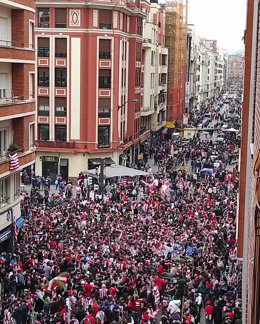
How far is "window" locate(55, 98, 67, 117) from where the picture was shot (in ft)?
169

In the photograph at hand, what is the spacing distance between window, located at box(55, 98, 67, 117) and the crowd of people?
12.9 meters

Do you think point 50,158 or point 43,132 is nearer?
point 50,158

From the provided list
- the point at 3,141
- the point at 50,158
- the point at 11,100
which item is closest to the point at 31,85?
the point at 11,100

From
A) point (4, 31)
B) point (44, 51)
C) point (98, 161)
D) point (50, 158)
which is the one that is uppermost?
point (44, 51)

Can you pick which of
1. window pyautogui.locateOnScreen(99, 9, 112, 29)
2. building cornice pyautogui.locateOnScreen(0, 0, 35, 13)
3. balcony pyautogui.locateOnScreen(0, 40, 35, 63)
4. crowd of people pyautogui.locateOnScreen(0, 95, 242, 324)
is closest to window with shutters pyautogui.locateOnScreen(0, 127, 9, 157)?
balcony pyautogui.locateOnScreen(0, 40, 35, 63)

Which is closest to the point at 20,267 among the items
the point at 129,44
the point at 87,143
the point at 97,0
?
the point at 87,143

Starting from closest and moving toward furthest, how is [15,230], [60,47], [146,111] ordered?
[15,230], [60,47], [146,111]

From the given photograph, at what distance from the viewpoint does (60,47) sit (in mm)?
50500

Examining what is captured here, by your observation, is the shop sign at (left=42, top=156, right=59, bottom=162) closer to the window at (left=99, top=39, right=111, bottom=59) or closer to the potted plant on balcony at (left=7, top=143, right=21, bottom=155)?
the window at (left=99, top=39, right=111, bottom=59)

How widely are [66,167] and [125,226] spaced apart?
72.8 feet

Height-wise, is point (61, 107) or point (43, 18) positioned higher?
point (43, 18)

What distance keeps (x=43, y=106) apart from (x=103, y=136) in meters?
5.82

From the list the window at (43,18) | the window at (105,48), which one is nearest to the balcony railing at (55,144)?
the window at (105,48)

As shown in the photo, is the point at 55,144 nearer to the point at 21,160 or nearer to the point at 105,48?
the point at 105,48
